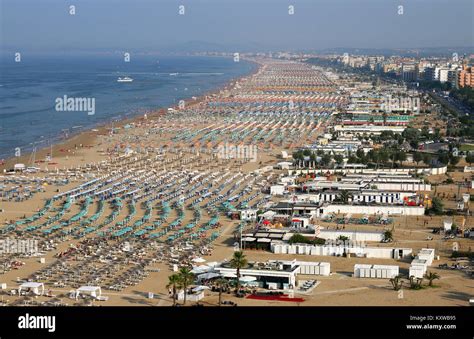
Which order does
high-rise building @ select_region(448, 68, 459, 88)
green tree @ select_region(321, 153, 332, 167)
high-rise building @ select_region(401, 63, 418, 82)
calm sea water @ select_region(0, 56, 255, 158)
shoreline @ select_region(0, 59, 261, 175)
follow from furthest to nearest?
high-rise building @ select_region(401, 63, 418, 82) < high-rise building @ select_region(448, 68, 459, 88) < calm sea water @ select_region(0, 56, 255, 158) < shoreline @ select_region(0, 59, 261, 175) < green tree @ select_region(321, 153, 332, 167)

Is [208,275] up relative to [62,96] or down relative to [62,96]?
down

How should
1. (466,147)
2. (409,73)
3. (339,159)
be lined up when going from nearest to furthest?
(339,159) → (466,147) → (409,73)

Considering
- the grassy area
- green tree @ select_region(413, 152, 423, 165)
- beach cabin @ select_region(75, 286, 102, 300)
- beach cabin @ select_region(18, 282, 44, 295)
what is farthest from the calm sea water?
beach cabin @ select_region(75, 286, 102, 300)

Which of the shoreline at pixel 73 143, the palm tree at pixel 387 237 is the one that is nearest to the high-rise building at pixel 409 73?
the shoreline at pixel 73 143

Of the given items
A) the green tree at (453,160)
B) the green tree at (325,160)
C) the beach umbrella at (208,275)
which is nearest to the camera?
the beach umbrella at (208,275)

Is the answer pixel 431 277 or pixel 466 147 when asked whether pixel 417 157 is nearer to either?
pixel 466 147

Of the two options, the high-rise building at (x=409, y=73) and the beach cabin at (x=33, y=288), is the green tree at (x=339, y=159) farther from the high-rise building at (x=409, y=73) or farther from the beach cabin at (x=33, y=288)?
the high-rise building at (x=409, y=73)

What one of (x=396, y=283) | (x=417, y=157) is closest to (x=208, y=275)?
(x=396, y=283)

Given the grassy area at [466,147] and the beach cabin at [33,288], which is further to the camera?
the grassy area at [466,147]

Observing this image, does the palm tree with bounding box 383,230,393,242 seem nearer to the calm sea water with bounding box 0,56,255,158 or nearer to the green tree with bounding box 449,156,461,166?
the green tree with bounding box 449,156,461,166

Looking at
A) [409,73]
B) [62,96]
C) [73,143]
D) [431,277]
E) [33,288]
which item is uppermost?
[409,73]
